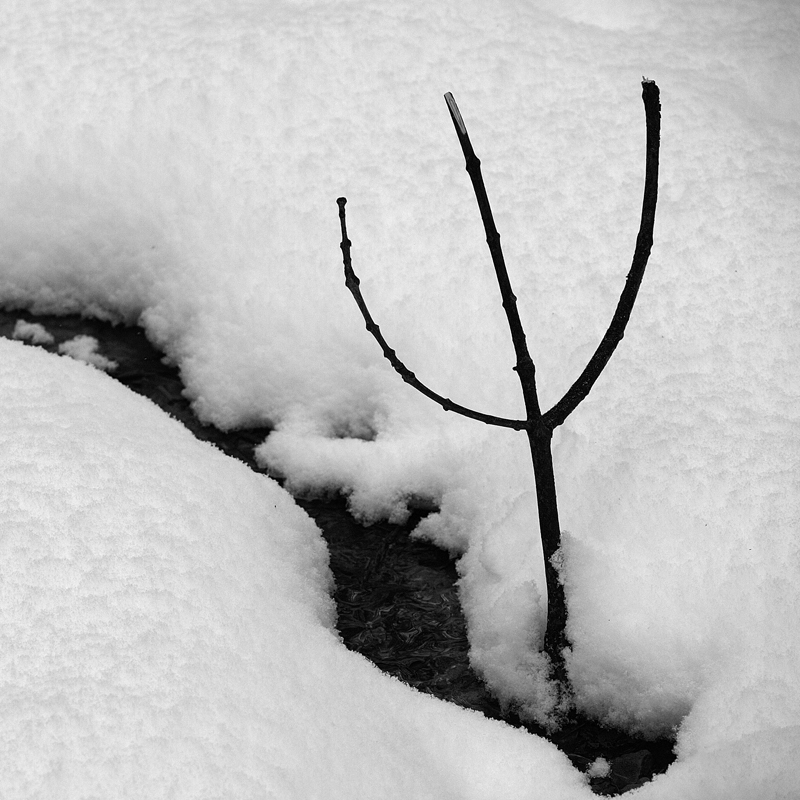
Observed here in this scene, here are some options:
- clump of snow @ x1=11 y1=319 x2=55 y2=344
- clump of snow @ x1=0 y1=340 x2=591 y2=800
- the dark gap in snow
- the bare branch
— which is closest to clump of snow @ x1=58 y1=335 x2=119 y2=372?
clump of snow @ x1=11 y1=319 x2=55 y2=344

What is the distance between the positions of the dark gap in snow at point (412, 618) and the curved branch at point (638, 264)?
494mm

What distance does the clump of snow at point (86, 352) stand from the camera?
219 cm

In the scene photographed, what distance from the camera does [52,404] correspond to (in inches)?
67.6

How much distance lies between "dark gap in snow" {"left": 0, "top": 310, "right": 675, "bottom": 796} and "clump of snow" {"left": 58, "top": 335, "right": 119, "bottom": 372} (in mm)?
177

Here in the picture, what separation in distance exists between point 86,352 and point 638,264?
144cm

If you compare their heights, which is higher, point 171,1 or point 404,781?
point 171,1

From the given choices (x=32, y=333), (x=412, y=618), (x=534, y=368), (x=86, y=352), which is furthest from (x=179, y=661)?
(x=32, y=333)

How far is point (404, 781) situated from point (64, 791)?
0.45 meters

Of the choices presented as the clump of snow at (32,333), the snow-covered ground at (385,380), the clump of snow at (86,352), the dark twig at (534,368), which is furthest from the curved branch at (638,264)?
the clump of snow at (32,333)

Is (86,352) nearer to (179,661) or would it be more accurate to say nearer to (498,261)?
(179,661)

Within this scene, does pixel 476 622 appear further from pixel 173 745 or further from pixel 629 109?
pixel 629 109

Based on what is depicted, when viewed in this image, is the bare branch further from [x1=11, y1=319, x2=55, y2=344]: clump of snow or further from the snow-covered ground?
[x1=11, y1=319, x2=55, y2=344]: clump of snow

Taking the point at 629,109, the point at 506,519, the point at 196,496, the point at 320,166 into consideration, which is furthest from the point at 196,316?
the point at 629,109

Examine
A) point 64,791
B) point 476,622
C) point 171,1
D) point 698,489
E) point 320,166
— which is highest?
point 171,1
